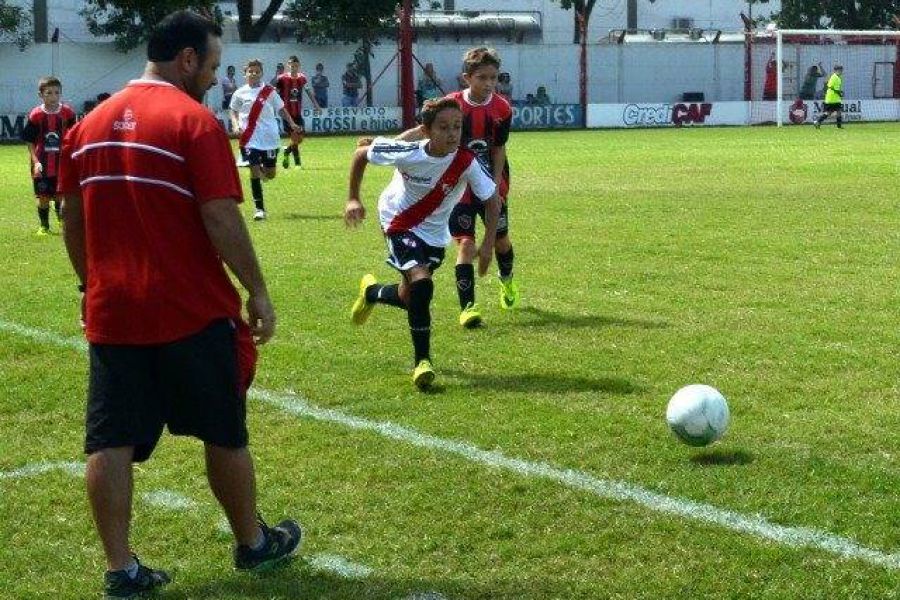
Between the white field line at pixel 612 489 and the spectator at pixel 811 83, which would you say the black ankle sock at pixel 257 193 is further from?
the spectator at pixel 811 83

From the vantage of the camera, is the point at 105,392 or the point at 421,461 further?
the point at 421,461

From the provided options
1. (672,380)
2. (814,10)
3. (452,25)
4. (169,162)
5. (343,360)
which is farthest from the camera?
(814,10)

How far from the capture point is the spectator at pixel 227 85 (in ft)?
133

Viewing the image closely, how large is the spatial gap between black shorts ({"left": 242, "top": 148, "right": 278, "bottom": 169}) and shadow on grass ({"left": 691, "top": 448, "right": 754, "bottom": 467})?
12.3 meters

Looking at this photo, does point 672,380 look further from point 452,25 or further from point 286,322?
point 452,25

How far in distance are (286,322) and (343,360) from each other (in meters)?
1.43

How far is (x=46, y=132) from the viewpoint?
16.6 meters

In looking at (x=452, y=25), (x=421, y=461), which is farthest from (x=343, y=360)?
(x=452, y=25)

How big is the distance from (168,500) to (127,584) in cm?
113

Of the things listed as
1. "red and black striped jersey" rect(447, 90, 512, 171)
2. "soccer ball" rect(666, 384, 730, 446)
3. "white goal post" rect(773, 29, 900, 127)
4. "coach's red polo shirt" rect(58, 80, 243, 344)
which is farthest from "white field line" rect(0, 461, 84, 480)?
"white goal post" rect(773, 29, 900, 127)

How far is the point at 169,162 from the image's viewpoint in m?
4.43

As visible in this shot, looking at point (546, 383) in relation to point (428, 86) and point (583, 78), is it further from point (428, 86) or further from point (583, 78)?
point (583, 78)

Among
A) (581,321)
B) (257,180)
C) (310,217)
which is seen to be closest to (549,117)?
(257,180)

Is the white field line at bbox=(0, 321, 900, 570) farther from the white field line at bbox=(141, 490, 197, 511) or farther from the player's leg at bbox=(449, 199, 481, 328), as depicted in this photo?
the player's leg at bbox=(449, 199, 481, 328)
